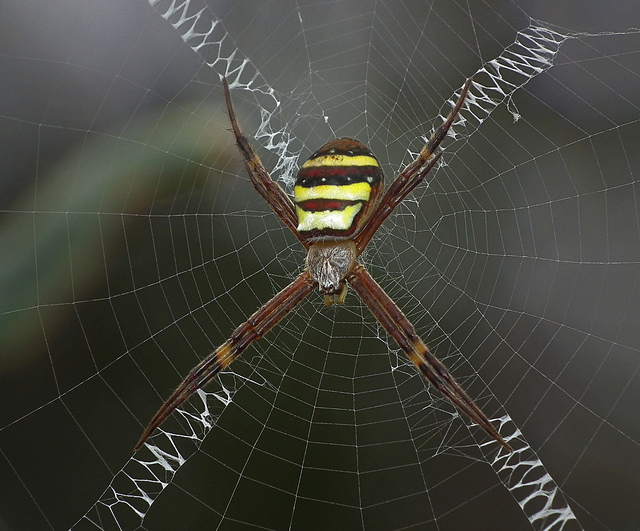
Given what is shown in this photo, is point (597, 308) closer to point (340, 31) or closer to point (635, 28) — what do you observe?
point (635, 28)

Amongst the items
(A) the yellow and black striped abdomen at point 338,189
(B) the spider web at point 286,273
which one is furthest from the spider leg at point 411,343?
(B) the spider web at point 286,273

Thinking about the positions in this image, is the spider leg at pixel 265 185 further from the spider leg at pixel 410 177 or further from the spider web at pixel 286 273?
the spider web at pixel 286 273

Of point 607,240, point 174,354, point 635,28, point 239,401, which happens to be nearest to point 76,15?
point 174,354

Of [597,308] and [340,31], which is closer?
[597,308]

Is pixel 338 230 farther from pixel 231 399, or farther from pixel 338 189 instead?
pixel 231 399

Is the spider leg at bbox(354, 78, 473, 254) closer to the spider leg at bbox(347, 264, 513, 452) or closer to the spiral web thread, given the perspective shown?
the spider leg at bbox(347, 264, 513, 452)

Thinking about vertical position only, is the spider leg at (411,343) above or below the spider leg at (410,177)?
below
